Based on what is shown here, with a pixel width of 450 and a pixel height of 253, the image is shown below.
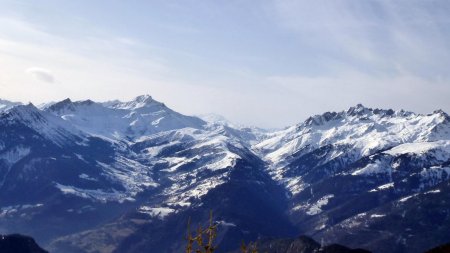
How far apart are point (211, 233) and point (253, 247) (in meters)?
1.64

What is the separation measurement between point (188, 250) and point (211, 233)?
1.09 metres

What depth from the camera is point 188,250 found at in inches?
824

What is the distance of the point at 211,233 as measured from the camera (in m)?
20.6

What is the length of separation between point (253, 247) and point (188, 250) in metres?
2.26

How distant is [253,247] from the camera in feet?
69.1
